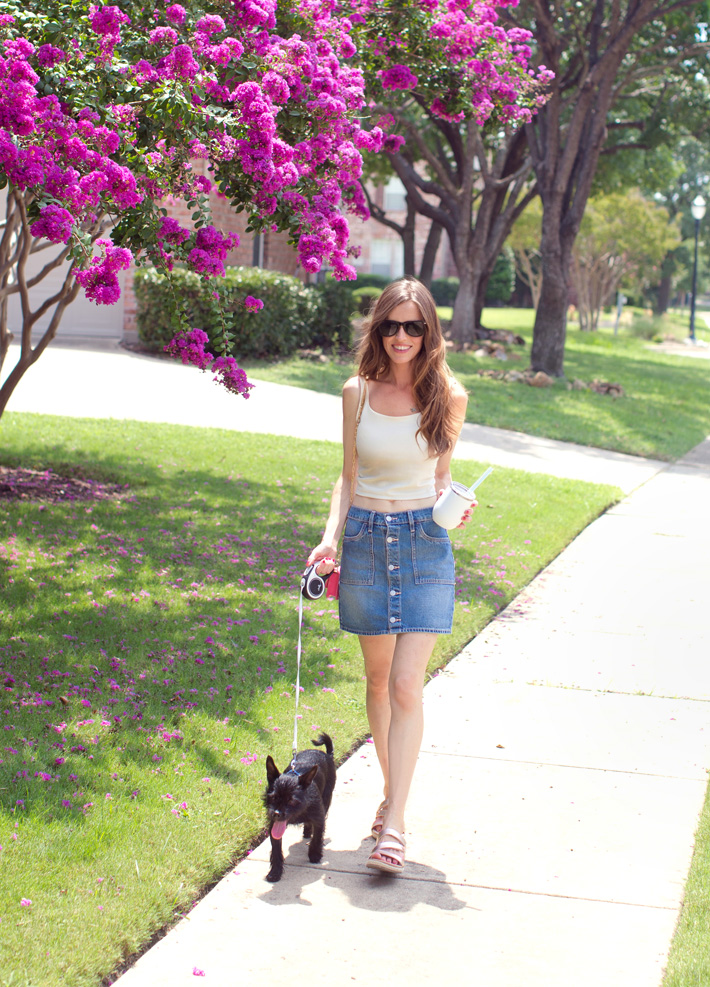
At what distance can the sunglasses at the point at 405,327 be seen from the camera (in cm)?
371

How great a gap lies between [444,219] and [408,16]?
47.4ft

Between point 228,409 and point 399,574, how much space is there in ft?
33.0

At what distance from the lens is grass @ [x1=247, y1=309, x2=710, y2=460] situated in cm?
1416

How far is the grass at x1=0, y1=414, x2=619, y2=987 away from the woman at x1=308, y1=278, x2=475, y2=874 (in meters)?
0.78

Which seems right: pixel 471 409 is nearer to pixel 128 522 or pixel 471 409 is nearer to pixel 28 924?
pixel 128 522

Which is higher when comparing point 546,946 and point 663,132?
point 663,132

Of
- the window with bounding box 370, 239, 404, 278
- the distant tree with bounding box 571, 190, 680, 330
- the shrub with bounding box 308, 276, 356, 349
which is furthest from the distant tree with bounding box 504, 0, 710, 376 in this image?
the window with bounding box 370, 239, 404, 278

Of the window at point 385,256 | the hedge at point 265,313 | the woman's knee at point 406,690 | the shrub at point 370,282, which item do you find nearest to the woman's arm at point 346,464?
the woman's knee at point 406,690

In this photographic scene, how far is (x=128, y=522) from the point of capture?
7605mm

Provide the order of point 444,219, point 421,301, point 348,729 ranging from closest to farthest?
point 421,301, point 348,729, point 444,219

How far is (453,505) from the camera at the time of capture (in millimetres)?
3568

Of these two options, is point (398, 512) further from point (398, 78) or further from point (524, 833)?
point (398, 78)

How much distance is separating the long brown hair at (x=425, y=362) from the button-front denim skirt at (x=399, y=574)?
288 millimetres

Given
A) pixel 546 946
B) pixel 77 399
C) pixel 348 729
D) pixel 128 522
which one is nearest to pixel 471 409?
pixel 77 399
